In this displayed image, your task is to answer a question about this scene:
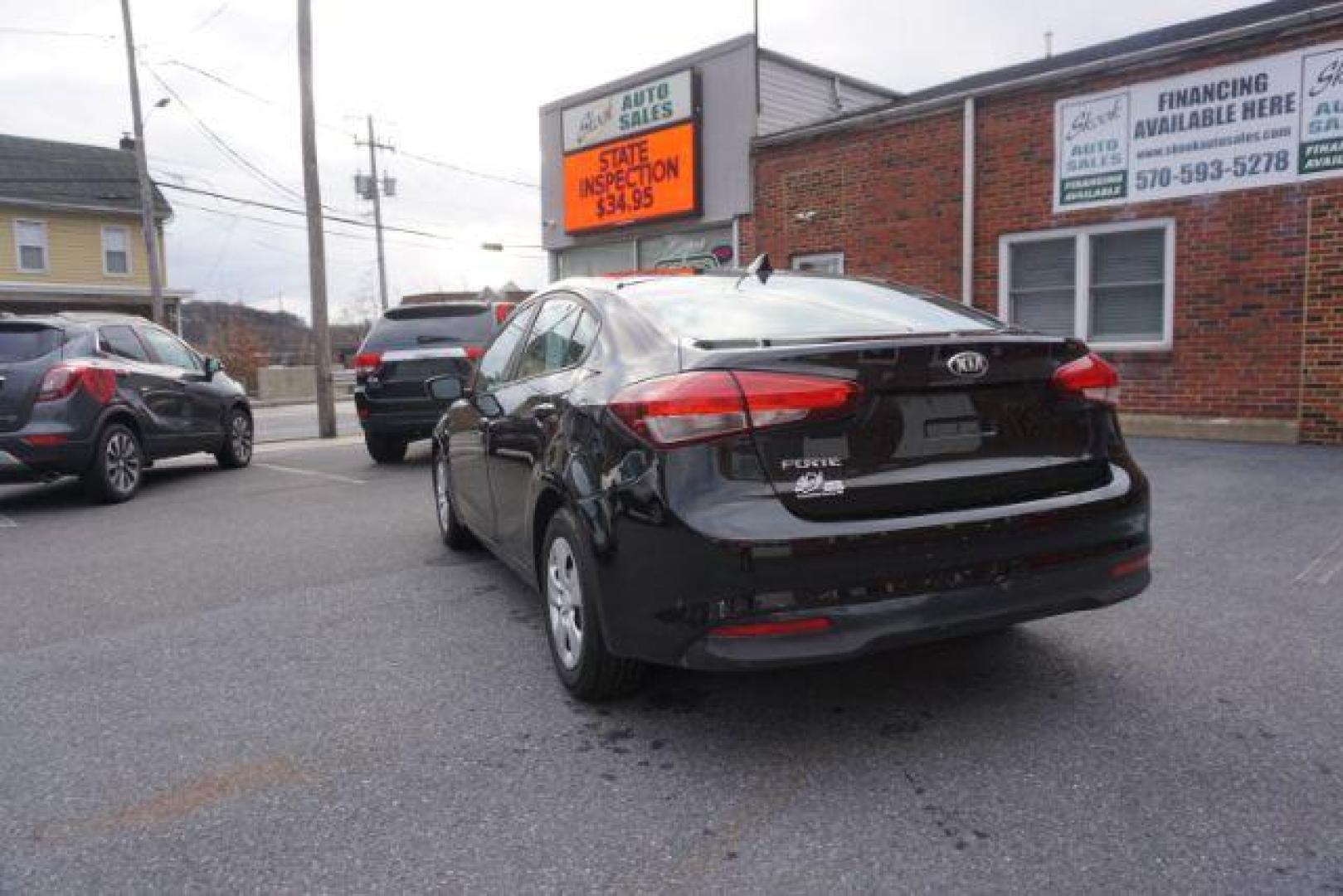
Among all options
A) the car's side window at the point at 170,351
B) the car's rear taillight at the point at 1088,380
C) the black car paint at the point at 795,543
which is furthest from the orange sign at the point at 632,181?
the black car paint at the point at 795,543

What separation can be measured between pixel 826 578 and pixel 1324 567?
3654 mm

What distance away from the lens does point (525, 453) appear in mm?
4012

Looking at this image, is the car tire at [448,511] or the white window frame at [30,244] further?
the white window frame at [30,244]

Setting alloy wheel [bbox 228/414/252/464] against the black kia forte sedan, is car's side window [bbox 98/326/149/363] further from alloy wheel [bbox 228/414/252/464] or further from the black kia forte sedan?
the black kia forte sedan

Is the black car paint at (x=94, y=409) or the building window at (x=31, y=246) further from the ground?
the building window at (x=31, y=246)

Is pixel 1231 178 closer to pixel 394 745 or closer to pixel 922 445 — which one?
pixel 922 445

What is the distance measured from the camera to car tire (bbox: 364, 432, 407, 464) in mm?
10672

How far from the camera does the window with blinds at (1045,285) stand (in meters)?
11.5

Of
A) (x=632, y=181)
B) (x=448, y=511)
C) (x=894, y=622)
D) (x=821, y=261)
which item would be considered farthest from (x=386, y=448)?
(x=894, y=622)

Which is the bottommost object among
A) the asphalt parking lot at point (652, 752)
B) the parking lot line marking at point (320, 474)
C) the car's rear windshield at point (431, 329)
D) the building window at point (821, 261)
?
the asphalt parking lot at point (652, 752)

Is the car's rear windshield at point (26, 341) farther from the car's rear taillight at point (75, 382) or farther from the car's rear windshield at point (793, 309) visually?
the car's rear windshield at point (793, 309)

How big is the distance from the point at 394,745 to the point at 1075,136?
34.5 feet

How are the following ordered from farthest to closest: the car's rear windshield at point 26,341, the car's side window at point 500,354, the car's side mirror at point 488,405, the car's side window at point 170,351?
1. the car's side window at point 170,351
2. the car's rear windshield at point 26,341
3. the car's side window at point 500,354
4. the car's side mirror at point 488,405

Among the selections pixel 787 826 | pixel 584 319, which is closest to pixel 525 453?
pixel 584 319
